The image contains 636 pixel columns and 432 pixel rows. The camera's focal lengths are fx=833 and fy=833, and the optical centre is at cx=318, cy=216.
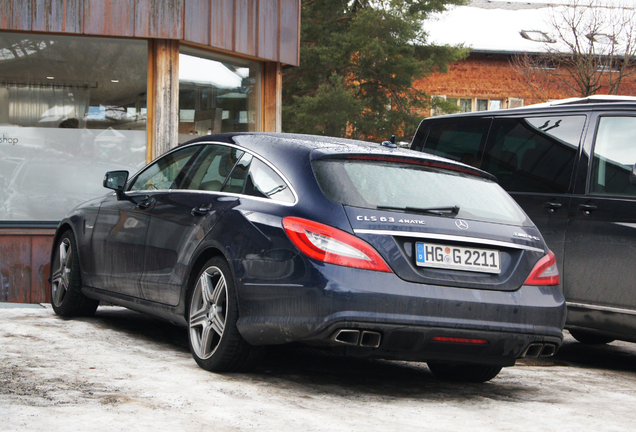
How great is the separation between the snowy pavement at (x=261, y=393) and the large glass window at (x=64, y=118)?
356 centimetres

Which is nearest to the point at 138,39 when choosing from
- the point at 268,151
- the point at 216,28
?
the point at 216,28

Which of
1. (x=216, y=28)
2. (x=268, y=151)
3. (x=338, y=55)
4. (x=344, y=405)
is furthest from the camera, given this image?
(x=338, y=55)

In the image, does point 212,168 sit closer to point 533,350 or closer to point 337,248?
point 337,248

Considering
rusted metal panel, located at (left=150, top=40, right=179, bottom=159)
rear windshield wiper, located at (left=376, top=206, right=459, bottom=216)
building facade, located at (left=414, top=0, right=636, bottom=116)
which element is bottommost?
rear windshield wiper, located at (left=376, top=206, right=459, bottom=216)

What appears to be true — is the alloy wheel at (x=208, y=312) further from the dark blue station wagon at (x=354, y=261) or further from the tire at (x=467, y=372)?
the tire at (x=467, y=372)

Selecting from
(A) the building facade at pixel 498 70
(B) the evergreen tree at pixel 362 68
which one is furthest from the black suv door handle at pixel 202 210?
(A) the building facade at pixel 498 70

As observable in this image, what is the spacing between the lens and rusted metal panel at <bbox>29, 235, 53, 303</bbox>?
964 cm

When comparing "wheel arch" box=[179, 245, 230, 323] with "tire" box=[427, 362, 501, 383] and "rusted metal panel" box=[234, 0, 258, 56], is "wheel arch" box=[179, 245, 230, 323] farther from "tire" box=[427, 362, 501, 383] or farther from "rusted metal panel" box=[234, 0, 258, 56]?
"rusted metal panel" box=[234, 0, 258, 56]

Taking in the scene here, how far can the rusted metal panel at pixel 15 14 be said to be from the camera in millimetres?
9266

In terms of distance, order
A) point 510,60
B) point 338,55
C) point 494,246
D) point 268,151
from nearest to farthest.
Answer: point 494,246 → point 268,151 → point 338,55 → point 510,60

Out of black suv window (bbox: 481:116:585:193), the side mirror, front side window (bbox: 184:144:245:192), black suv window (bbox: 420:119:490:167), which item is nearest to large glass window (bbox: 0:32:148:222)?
the side mirror

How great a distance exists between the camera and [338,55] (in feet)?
78.8

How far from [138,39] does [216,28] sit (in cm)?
97

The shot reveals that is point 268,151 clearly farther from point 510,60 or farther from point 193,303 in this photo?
point 510,60
